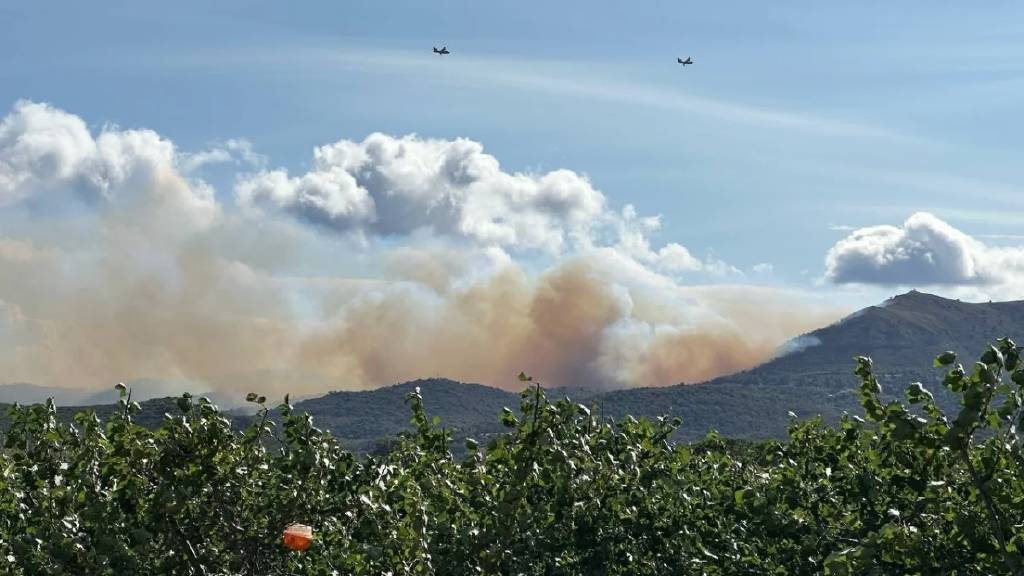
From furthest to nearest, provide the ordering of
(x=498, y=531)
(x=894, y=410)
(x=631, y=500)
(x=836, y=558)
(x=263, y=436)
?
(x=631, y=500) → (x=263, y=436) → (x=498, y=531) → (x=894, y=410) → (x=836, y=558)

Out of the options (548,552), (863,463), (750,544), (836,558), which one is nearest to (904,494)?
(863,463)

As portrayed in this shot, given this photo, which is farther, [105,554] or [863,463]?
[863,463]

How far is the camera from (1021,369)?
38.7 feet

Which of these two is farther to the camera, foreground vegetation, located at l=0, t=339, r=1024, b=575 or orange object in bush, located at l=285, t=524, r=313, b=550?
orange object in bush, located at l=285, t=524, r=313, b=550

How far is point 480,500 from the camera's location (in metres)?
20.9

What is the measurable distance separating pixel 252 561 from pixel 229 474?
1476 millimetres

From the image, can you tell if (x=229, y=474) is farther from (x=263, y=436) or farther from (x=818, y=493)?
(x=818, y=493)

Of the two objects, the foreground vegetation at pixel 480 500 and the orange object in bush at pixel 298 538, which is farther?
the orange object in bush at pixel 298 538

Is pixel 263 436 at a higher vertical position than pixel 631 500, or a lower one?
higher

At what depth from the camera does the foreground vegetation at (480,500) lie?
1716cm

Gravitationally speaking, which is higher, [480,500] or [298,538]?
A: [480,500]

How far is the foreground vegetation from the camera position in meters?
17.2

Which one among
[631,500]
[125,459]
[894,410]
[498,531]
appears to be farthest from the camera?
[631,500]

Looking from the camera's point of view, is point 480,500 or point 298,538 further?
point 480,500
